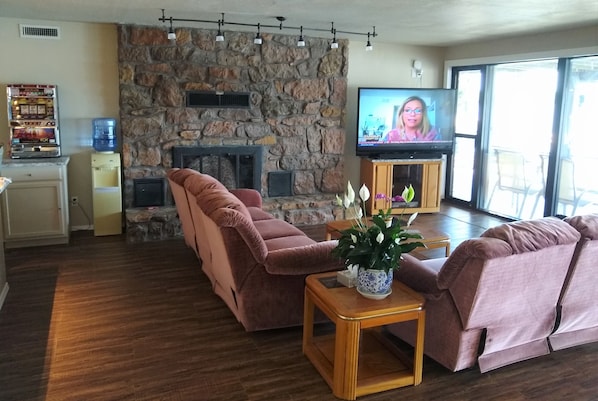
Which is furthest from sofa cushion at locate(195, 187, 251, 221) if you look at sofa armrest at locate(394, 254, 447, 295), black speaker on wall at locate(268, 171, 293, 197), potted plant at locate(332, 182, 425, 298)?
black speaker on wall at locate(268, 171, 293, 197)

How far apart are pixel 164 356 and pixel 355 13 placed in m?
3.59

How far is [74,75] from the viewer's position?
5.73 meters

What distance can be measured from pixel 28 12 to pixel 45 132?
3.95 feet

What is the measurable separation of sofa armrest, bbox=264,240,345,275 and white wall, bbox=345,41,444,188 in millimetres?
4073

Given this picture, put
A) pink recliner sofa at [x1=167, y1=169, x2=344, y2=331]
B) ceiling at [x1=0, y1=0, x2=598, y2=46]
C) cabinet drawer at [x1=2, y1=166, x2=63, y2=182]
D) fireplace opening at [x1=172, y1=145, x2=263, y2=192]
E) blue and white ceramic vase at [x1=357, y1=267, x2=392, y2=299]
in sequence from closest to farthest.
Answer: blue and white ceramic vase at [x1=357, y1=267, x2=392, y2=299], pink recliner sofa at [x1=167, y1=169, x2=344, y2=331], ceiling at [x1=0, y1=0, x2=598, y2=46], cabinet drawer at [x1=2, y1=166, x2=63, y2=182], fireplace opening at [x1=172, y1=145, x2=263, y2=192]

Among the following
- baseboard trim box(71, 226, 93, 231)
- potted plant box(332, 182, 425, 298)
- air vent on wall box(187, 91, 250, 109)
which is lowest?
baseboard trim box(71, 226, 93, 231)

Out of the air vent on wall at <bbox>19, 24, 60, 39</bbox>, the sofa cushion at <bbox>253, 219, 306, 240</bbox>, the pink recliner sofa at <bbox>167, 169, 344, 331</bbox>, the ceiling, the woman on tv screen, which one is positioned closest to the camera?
the pink recliner sofa at <bbox>167, 169, 344, 331</bbox>

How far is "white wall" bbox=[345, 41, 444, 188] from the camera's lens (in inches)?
281

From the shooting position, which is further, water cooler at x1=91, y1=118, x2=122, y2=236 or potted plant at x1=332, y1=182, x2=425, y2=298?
water cooler at x1=91, y1=118, x2=122, y2=236

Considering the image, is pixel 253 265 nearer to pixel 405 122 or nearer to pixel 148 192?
pixel 148 192

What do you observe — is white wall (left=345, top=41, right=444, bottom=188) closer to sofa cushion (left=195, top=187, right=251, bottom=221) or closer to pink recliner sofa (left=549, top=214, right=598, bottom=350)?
sofa cushion (left=195, top=187, right=251, bottom=221)

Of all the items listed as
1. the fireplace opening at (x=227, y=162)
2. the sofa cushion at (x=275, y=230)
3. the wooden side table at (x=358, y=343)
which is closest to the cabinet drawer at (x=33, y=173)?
the fireplace opening at (x=227, y=162)

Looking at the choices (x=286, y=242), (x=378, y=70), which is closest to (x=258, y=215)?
(x=286, y=242)

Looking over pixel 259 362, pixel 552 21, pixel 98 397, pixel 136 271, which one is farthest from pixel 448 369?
pixel 552 21
